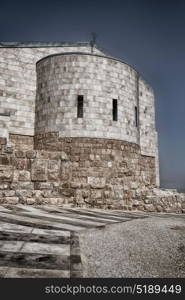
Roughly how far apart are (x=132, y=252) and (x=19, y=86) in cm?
1204

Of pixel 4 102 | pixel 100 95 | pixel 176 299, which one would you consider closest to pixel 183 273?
Answer: pixel 176 299

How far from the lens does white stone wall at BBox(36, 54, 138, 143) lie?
1215cm

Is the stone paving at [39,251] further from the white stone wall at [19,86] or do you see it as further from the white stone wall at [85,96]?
the white stone wall at [19,86]

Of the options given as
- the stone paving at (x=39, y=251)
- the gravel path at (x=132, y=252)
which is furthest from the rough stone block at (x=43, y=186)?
the gravel path at (x=132, y=252)

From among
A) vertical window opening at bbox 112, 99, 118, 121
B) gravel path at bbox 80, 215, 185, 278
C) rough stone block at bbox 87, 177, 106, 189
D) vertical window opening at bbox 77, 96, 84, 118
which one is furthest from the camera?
vertical window opening at bbox 112, 99, 118, 121

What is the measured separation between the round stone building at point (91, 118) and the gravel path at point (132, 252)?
5.90 meters

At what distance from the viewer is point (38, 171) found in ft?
32.9

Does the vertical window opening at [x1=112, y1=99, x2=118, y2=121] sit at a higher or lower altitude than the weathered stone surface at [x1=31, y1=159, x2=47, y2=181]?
higher

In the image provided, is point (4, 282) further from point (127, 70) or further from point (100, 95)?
point (127, 70)

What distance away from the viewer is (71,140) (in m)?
12.0

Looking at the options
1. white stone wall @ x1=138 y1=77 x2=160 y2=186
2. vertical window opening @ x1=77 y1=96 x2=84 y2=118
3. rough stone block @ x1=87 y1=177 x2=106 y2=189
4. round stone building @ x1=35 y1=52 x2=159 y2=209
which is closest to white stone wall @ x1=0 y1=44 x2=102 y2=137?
round stone building @ x1=35 y1=52 x2=159 y2=209

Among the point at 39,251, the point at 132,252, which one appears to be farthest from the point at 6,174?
the point at 132,252

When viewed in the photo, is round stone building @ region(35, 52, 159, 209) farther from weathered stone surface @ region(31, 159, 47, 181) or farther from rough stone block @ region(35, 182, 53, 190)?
weathered stone surface @ region(31, 159, 47, 181)

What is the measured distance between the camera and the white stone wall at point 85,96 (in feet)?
39.9
